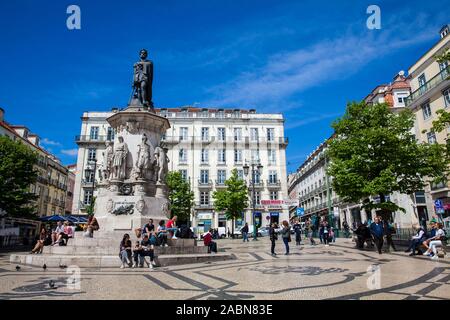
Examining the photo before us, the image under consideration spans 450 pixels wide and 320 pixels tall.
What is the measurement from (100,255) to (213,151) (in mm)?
41941

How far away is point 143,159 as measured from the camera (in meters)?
13.0

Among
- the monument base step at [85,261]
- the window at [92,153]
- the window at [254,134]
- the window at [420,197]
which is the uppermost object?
the window at [254,134]

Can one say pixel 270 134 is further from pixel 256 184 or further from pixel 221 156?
pixel 221 156

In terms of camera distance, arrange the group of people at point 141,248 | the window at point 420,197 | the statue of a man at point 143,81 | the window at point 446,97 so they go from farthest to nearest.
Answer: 1. the window at point 420,197
2. the window at point 446,97
3. the statue of a man at point 143,81
4. the group of people at point 141,248

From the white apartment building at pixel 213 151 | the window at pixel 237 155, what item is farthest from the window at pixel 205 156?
the window at pixel 237 155

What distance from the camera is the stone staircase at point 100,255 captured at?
30.8ft

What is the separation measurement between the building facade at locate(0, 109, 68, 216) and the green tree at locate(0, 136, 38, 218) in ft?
60.0

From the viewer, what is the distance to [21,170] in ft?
91.5

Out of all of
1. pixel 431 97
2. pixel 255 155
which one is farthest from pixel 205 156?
pixel 431 97

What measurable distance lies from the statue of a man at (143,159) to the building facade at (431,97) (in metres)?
25.6

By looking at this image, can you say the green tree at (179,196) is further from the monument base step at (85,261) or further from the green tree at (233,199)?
the monument base step at (85,261)

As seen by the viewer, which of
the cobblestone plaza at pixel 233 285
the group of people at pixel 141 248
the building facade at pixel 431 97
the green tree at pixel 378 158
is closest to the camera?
the cobblestone plaza at pixel 233 285
